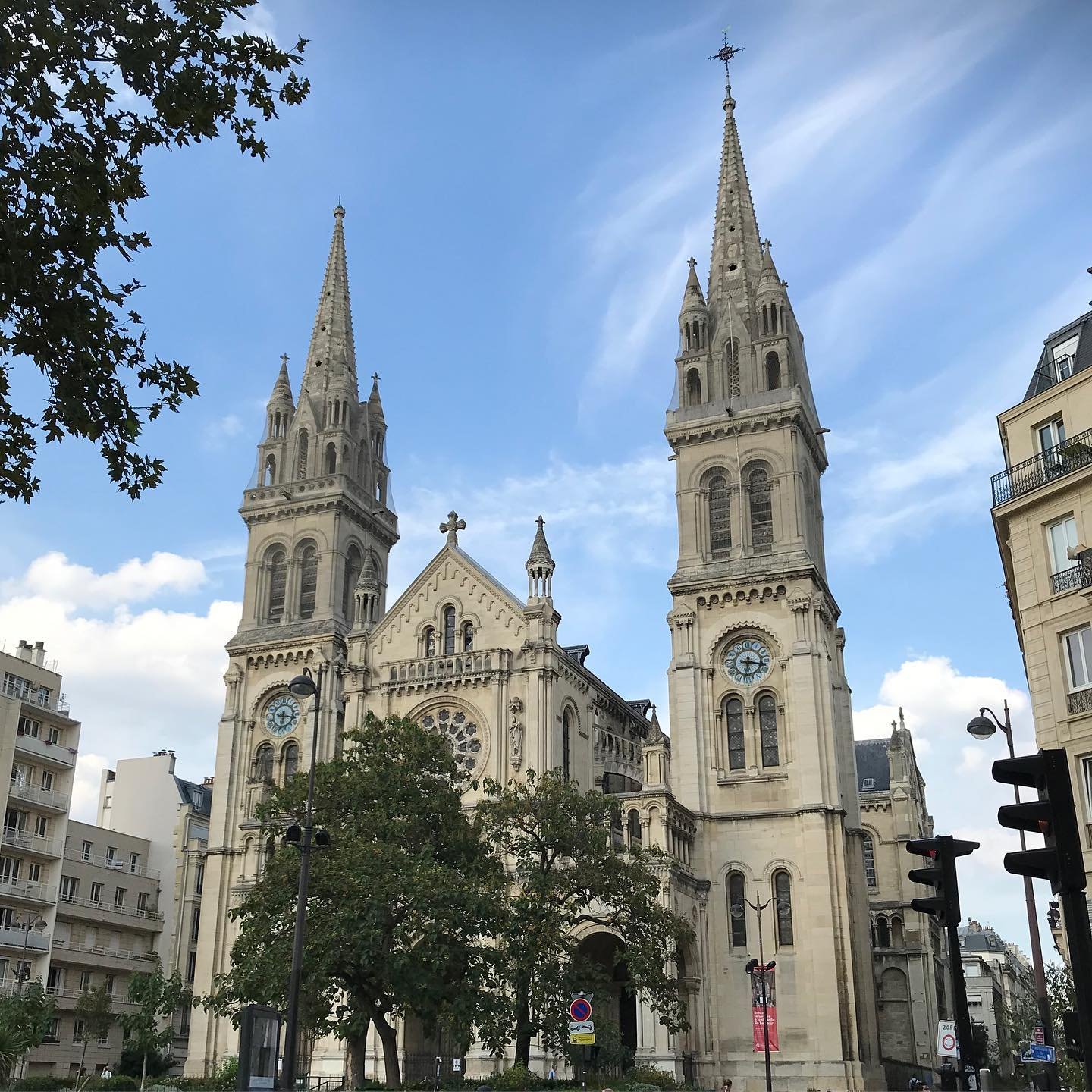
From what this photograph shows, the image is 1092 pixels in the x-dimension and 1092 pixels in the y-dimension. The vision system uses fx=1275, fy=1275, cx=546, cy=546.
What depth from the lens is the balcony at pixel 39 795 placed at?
58125 millimetres

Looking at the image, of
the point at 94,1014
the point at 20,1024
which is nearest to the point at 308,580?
the point at 94,1014

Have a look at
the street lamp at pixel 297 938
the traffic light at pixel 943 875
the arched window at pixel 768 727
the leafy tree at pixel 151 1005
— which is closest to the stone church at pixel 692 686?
the arched window at pixel 768 727

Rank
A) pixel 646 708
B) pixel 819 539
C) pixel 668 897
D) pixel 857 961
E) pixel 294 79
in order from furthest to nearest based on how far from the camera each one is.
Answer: pixel 646 708, pixel 819 539, pixel 857 961, pixel 668 897, pixel 294 79

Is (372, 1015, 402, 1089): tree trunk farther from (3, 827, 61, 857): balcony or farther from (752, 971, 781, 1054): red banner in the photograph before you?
(3, 827, 61, 857): balcony

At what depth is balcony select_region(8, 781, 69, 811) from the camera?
5812cm

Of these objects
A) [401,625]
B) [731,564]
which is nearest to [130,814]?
[401,625]

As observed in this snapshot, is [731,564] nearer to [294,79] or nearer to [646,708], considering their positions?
[646,708]

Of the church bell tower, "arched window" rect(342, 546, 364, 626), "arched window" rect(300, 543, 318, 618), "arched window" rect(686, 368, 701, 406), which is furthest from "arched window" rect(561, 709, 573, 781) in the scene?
"arched window" rect(686, 368, 701, 406)

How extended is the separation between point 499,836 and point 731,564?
22287 mm

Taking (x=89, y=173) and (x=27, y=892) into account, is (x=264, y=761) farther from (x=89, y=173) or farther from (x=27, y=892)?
(x=89, y=173)

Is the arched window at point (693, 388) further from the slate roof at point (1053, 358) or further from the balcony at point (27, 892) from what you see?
the balcony at point (27, 892)

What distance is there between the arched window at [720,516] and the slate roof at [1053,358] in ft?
78.4

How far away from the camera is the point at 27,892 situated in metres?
57.8

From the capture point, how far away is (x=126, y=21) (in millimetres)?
13578
